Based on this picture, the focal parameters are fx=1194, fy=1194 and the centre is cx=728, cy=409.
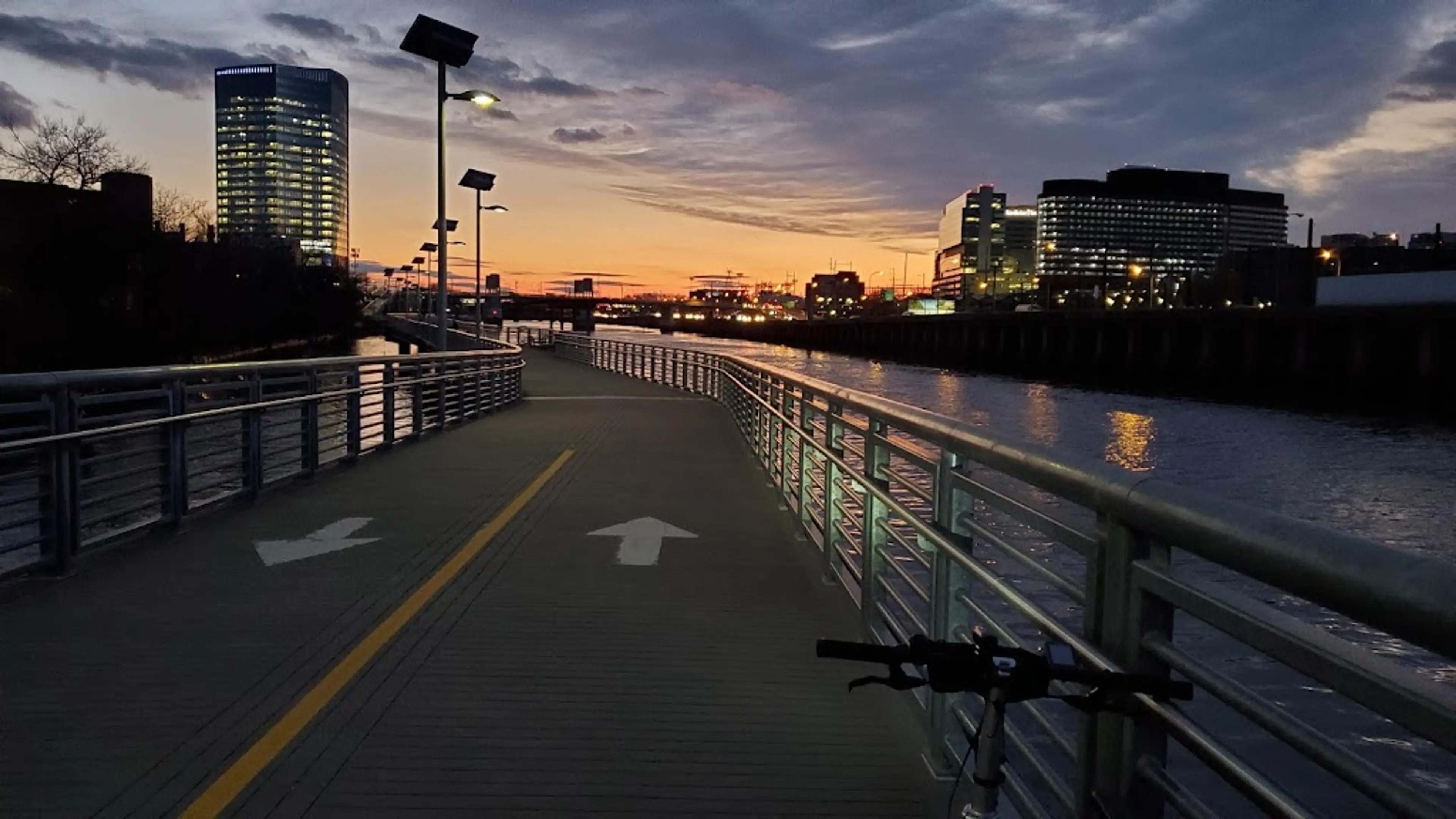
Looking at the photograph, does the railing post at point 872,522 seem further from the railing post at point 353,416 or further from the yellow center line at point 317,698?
the railing post at point 353,416

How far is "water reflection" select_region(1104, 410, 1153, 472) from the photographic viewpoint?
34.7m

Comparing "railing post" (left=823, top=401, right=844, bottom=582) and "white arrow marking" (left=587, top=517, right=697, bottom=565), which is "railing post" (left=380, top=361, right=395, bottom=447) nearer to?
"white arrow marking" (left=587, top=517, right=697, bottom=565)

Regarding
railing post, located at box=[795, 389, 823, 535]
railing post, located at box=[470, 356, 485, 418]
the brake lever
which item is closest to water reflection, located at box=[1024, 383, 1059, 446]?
railing post, located at box=[470, 356, 485, 418]

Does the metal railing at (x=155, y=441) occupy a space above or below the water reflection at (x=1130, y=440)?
above

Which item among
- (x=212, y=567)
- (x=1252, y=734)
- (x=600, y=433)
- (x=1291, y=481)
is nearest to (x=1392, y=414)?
(x=1291, y=481)

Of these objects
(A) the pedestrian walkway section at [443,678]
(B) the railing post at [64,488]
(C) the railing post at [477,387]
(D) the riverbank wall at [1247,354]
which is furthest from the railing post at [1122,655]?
(D) the riverbank wall at [1247,354]

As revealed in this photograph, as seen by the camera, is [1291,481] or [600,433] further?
[1291,481]

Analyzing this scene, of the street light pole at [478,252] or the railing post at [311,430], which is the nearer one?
the railing post at [311,430]

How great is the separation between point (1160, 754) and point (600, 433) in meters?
18.0

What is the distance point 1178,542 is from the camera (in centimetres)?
256

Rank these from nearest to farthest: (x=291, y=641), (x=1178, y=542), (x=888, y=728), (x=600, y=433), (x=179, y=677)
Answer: (x=1178, y=542), (x=888, y=728), (x=179, y=677), (x=291, y=641), (x=600, y=433)

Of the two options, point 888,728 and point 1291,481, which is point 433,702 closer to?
point 888,728

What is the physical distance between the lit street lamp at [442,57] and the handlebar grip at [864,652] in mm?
24105

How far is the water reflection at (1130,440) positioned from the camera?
114 feet
